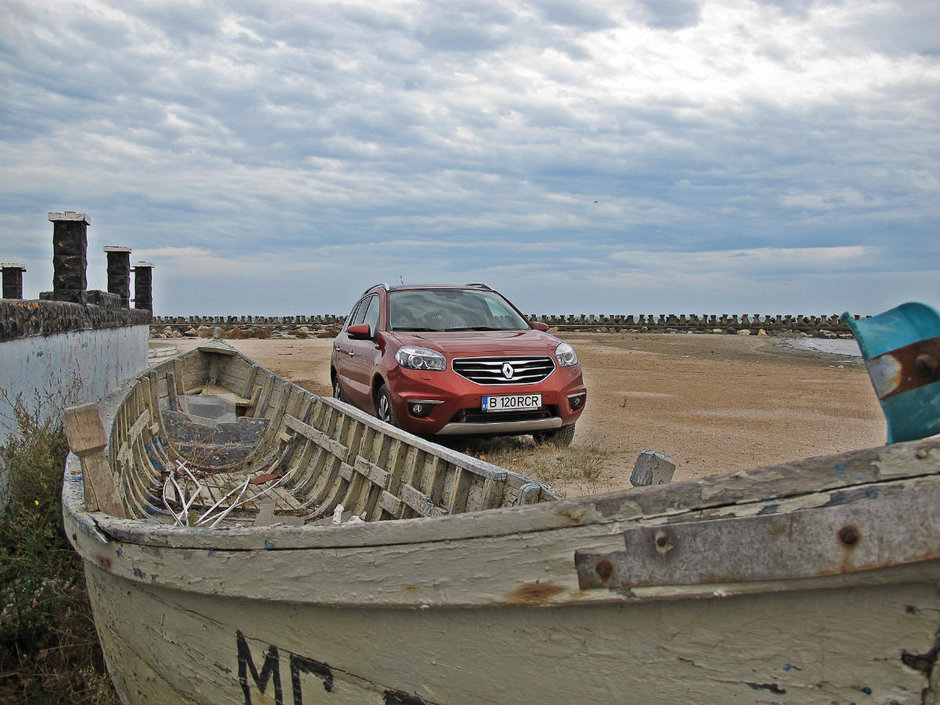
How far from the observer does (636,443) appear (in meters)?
9.48

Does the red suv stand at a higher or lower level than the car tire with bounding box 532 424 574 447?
higher

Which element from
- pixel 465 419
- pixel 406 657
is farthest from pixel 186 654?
pixel 465 419

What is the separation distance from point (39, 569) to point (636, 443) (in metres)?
6.75

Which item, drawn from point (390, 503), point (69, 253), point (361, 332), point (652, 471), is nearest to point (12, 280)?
point (69, 253)

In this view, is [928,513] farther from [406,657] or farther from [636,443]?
[636,443]

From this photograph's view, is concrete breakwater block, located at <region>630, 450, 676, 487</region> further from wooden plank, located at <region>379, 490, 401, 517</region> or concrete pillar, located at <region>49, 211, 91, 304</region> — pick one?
concrete pillar, located at <region>49, 211, 91, 304</region>

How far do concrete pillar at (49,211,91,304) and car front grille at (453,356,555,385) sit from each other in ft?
29.6

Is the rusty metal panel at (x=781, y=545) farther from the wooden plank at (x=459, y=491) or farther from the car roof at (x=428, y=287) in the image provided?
the car roof at (x=428, y=287)

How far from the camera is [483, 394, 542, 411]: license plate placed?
7.34 metres

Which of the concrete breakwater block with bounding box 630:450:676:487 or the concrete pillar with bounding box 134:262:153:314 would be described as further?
the concrete pillar with bounding box 134:262:153:314

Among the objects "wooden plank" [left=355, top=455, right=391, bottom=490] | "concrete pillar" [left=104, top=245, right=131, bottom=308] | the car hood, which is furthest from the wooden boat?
"concrete pillar" [left=104, top=245, right=131, bottom=308]

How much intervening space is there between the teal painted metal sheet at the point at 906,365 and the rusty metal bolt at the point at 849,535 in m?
0.22

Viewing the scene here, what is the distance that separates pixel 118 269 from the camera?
1992 centimetres

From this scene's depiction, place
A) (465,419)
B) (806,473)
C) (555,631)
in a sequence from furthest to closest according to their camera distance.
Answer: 1. (465,419)
2. (555,631)
3. (806,473)
